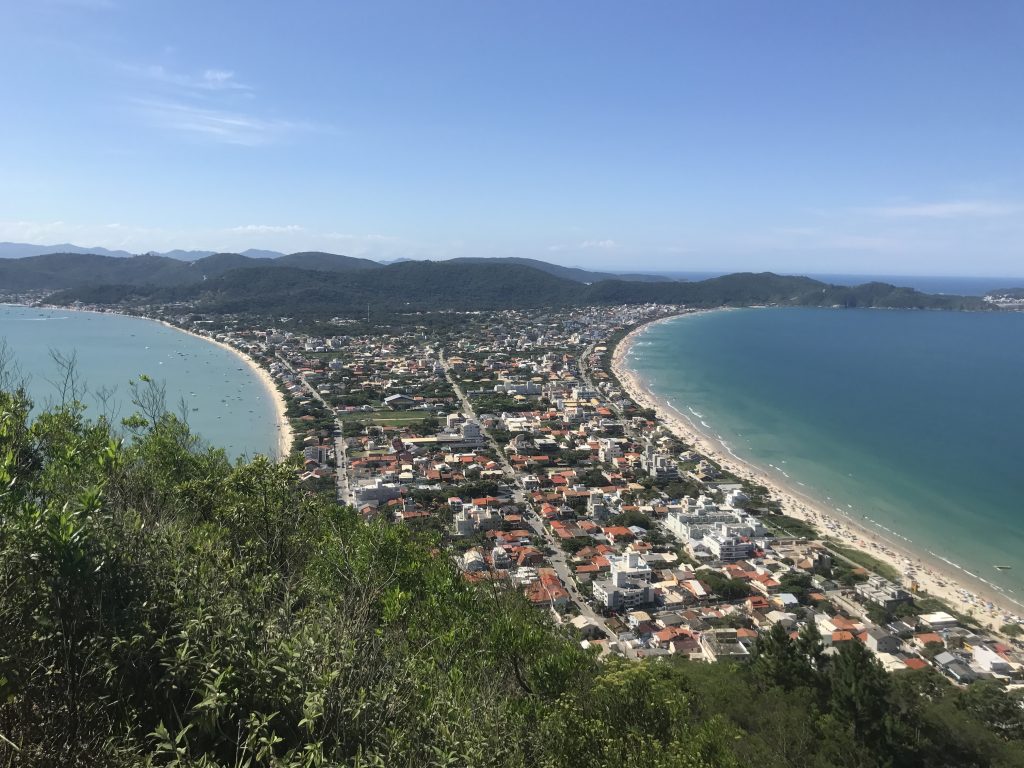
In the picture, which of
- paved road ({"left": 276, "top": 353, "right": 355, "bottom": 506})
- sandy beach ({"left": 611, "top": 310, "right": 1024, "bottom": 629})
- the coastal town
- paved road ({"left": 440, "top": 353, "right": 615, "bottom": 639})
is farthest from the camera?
paved road ({"left": 276, "top": 353, "right": 355, "bottom": 506})

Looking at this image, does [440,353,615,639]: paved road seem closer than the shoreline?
Yes

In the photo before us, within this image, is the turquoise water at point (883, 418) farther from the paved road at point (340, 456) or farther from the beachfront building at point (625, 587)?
the paved road at point (340, 456)

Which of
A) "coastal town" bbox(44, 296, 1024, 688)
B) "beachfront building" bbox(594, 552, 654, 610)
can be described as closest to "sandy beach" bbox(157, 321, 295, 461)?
"coastal town" bbox(44, 296, 1024, 688)

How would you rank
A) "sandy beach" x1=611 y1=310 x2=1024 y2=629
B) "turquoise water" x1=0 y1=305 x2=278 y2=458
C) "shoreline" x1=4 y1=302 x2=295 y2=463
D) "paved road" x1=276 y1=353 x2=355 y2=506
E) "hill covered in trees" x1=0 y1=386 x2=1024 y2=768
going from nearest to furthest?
"hill covered in trees" x1=0 y1=386 x2=1024 y2=768, "sandy beach" x1=611 y1=310 x2=1024 y2=629, "paved road" x1=276 y1=353 x2=355 y2=506, "shoreline" x1=4 y1=302 x2=295 y2=463, "turquoise water" x1=0 y1=305 x2=278 y2=458

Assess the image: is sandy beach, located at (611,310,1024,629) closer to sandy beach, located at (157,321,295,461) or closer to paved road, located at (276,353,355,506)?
paved road, located at (276,353,355,506)

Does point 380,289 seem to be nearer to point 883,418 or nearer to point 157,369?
point 157,369

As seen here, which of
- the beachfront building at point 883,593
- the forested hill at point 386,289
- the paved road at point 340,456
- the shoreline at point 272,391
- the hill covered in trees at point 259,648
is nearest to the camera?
the hill covered in trees at point 259,648

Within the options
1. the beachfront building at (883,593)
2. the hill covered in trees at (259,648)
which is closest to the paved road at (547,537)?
the beachfront building at (883,593)

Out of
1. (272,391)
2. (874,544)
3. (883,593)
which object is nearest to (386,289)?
(272,391)
